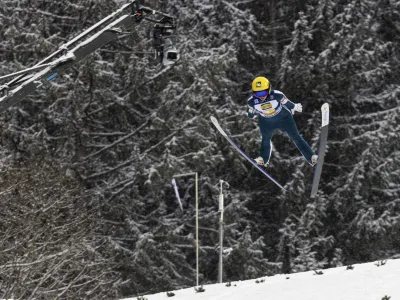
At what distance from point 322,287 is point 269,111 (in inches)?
91.9

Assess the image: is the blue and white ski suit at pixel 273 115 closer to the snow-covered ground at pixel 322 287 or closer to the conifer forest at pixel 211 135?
the snow-covered ground at pixel 322 287

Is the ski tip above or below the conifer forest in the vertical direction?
above

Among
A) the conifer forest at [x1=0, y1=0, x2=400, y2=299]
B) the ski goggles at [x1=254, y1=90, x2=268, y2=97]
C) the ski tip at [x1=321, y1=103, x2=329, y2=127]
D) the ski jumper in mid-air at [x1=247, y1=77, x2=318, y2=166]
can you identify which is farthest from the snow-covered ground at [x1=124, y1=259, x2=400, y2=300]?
the conifer forest at [x1=0, y1=0, x2=400, y2=299]

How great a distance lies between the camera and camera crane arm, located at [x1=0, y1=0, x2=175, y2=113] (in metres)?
10.7

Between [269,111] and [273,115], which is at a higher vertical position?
[269,111]

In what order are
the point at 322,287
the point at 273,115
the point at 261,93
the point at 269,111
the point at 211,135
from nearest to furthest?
1. the point at 322,287
2. the point at 261,93
3. the point at 269,111
4. the point at 273,115
5. the point at 211,135

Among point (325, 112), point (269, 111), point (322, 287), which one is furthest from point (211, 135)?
point (322, 287)

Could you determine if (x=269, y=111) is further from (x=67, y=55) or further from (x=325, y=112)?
(x=67, y=55)

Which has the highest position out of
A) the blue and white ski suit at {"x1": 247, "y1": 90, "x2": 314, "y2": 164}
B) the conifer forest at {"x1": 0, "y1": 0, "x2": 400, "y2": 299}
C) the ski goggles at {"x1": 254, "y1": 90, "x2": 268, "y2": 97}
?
the ski goggles at {"x1": 254, "y1": 90, "x2": 268, "y2": 97}

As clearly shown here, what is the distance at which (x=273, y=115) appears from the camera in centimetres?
1004

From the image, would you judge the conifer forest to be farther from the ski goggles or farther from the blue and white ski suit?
the ski goggles

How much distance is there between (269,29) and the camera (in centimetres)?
2847

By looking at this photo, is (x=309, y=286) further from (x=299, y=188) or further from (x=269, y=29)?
(x=269, y=29)

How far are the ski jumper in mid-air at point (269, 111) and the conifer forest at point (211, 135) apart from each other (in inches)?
513
